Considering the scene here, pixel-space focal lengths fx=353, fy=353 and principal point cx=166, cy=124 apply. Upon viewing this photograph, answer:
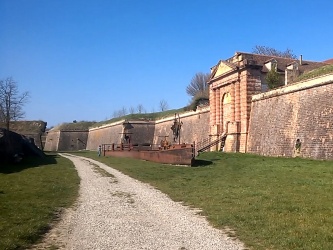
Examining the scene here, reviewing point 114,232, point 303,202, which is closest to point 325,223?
point 303,202

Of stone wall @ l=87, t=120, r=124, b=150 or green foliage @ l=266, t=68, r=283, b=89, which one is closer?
green foliage @ l=266, t=68, r=283, b=89

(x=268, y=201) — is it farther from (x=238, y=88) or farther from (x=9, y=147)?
(x=238, y=88)

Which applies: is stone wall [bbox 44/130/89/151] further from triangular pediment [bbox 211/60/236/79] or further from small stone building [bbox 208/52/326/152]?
triangular pediment [bbox 211/60/236/79]

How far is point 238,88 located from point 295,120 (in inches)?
292

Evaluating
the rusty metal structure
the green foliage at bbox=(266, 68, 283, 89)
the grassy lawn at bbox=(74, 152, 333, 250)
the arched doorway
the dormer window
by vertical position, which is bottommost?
the grassy lawn at bbox=(74, 152, 333, 250)

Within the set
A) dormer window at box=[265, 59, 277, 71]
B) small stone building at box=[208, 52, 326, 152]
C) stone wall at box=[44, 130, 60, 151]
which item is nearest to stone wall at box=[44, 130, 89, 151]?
stone wall at box=[44, 130, 60, 151]

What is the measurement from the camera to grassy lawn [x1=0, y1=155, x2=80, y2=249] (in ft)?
20.2

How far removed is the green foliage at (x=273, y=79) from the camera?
86.3 feet

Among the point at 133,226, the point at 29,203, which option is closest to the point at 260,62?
the point at 29,203

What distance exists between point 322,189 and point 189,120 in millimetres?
28261

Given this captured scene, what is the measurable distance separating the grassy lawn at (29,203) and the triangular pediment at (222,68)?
56.6 feet

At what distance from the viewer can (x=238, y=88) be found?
27.6m

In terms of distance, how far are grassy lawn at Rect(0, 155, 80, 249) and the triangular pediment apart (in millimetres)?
17256

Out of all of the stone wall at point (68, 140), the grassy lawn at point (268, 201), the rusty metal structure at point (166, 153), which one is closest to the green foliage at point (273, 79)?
the rusty metal structure at point (166, 153)
